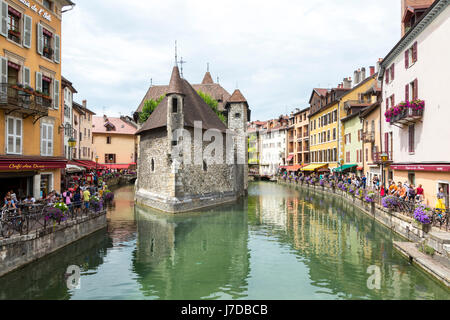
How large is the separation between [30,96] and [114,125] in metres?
46.4

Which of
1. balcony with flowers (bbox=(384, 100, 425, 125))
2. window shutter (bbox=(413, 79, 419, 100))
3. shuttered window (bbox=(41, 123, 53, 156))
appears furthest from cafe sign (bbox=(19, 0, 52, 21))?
window shutter (bbox=(413, 79, 419, 100))

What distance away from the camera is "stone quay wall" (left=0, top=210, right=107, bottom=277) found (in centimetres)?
999

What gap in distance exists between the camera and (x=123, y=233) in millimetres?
17312

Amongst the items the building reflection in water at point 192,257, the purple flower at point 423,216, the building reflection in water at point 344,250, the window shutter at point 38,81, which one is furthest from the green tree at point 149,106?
the purple flower at point 423,216

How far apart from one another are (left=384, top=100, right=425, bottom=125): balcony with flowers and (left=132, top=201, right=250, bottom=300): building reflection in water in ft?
35.7

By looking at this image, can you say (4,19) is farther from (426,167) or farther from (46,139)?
(426,167)

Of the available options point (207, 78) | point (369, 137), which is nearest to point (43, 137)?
point (369, 137)

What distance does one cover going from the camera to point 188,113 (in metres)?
26.7

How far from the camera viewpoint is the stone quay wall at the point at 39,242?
9.99 meters

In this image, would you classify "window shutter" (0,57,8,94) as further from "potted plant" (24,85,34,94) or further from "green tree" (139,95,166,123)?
"green tree" (139,95,166,123)
